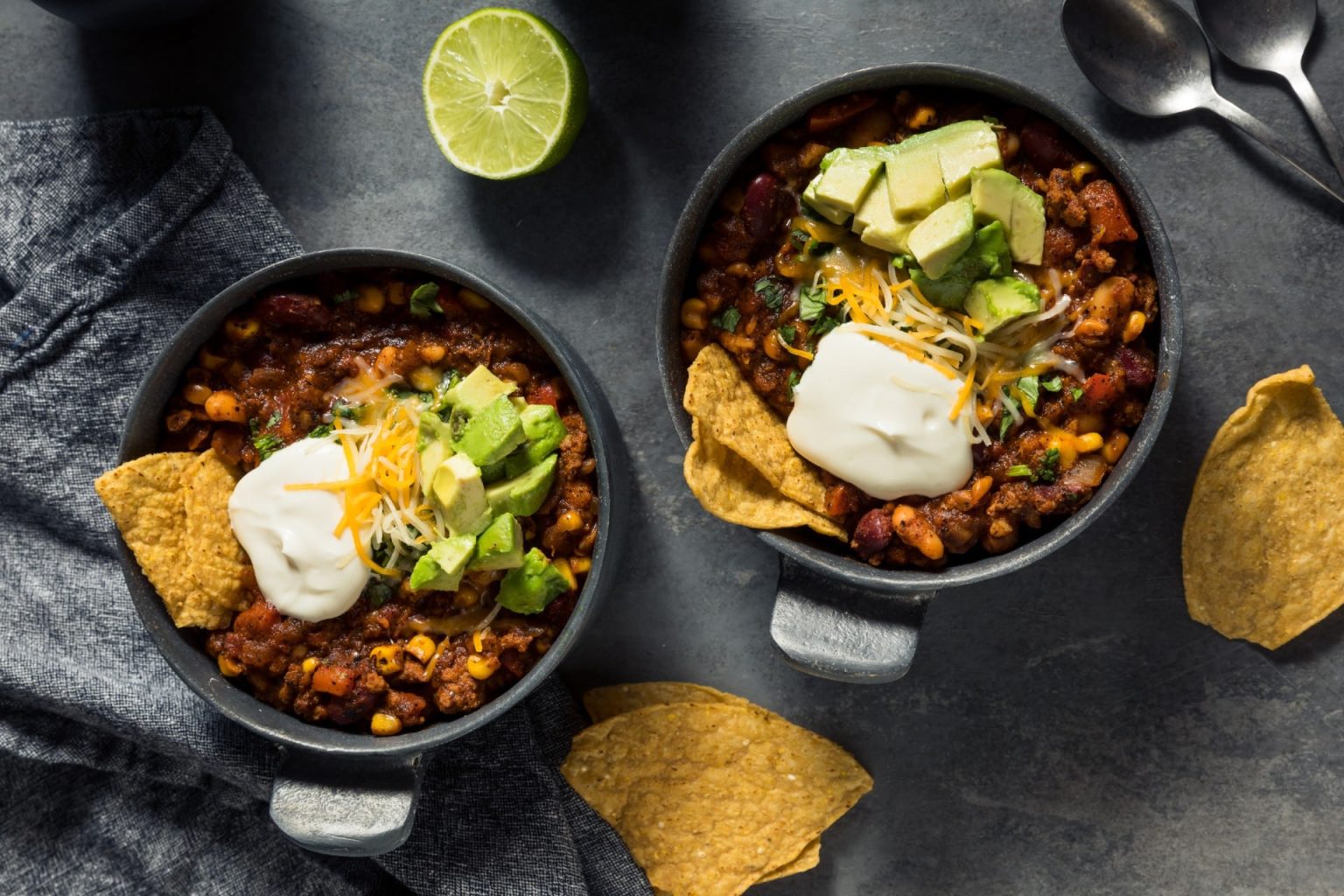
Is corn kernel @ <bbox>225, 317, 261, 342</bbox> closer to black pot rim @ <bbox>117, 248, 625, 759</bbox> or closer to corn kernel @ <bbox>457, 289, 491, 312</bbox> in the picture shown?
black pot rim @ <bbox>117, 248, 625, 759</bbox>

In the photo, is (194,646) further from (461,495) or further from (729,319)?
(729,319)

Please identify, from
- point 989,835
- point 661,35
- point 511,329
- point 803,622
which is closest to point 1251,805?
point 989,835

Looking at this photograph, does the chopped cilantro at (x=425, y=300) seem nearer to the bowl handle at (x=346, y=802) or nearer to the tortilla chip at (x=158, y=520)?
the tortilla chip at (x=158, y=520)

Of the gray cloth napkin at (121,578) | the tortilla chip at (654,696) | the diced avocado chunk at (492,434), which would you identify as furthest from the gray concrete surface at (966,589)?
the diced avocado chunk at (492,434)

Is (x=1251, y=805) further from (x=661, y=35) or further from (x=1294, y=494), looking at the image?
(x=661, y=35)

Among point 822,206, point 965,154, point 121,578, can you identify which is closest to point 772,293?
point 822,206

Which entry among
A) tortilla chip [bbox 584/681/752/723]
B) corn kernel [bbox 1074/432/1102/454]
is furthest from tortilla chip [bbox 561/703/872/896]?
corn kernel [bbox 1074/432/1102/454]
